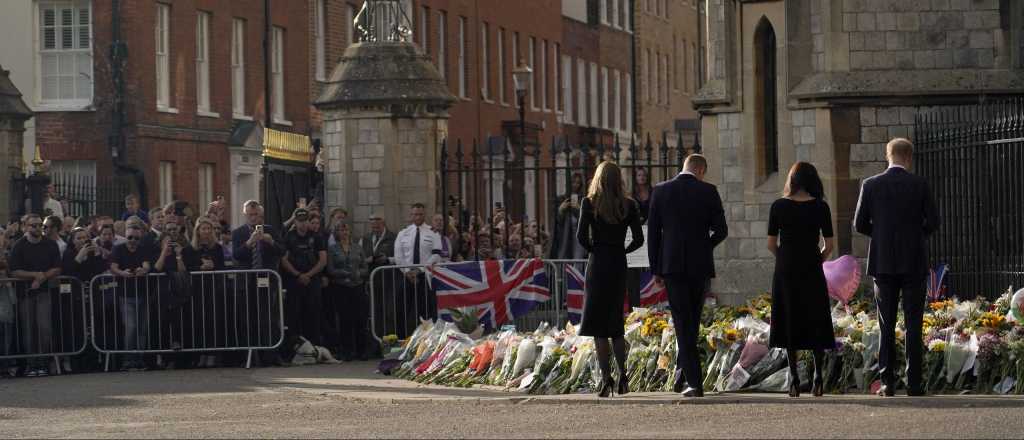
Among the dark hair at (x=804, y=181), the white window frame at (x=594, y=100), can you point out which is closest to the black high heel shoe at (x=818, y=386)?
the dark hair at (x=804, y=181)

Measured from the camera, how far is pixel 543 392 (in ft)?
56.9

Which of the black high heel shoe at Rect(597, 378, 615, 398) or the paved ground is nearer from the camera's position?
the paved ground

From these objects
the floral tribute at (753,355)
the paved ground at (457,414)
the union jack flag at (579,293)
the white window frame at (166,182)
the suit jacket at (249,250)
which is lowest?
the paved ground at (457,414)

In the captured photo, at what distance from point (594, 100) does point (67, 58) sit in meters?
30.6

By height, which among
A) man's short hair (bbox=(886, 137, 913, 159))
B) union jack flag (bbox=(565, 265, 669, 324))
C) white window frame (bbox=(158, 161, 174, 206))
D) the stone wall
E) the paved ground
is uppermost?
the stone wall

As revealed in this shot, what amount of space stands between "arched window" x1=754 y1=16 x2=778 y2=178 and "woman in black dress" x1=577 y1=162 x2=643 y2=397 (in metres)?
6.68

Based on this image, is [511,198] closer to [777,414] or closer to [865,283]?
[865,283]

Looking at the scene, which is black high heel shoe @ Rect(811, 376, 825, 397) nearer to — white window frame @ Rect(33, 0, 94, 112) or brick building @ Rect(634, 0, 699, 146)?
white window frame @ Rect(33, 0, 94, 112)

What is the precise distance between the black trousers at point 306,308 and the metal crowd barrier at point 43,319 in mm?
1976

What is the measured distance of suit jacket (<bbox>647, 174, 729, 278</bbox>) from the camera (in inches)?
636

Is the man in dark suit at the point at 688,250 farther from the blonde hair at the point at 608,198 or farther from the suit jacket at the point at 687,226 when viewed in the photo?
the blonde hair at the point at 608,198

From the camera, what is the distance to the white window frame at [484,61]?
58312 mm

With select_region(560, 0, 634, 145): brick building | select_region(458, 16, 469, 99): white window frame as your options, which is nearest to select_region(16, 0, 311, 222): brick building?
select_region(458, 16, 469, 99): white window frame

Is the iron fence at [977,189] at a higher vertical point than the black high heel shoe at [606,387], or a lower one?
higher
